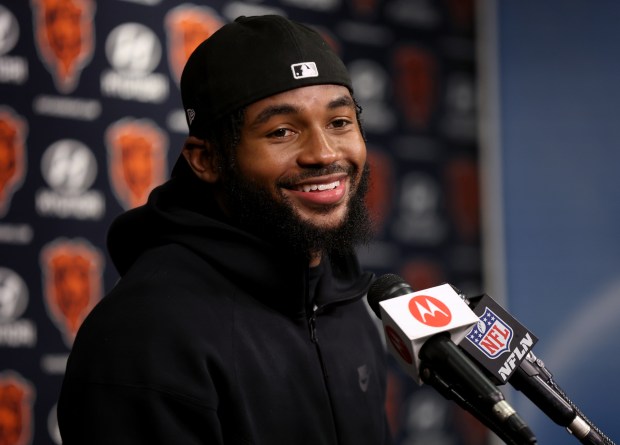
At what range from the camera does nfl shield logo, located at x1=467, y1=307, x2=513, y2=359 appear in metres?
1.17

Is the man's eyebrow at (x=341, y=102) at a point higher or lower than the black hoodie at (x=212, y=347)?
higher

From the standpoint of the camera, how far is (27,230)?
8.23ft

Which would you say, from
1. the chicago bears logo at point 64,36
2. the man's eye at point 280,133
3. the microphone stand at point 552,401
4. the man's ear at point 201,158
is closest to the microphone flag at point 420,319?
the microphone stand at point 552,401

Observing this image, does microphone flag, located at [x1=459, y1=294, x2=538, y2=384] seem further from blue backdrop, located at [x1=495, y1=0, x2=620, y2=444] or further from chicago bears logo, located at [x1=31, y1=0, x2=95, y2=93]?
blue backdrop, located at [x1=495, y1=0, x2=620, y2=444]

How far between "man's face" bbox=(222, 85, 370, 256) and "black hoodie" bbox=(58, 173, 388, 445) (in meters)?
0.06

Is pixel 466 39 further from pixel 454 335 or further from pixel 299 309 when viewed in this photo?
pixel 454 335

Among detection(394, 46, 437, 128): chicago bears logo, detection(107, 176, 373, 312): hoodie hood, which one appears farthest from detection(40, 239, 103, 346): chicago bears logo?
detection(394, 46, 437, 128): chicago bears logo

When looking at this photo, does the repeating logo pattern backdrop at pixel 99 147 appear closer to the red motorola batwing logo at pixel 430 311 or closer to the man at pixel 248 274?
the man at pixel 248 274

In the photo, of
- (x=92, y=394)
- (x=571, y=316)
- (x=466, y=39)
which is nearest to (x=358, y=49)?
(x=466, y=39)

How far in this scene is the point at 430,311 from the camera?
3.77ft

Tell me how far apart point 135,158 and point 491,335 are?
69.6 inches

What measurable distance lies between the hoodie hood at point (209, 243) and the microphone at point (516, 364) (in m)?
0.39

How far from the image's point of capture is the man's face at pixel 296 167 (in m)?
1.52

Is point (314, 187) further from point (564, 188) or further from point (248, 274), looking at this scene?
point (564, 188)
